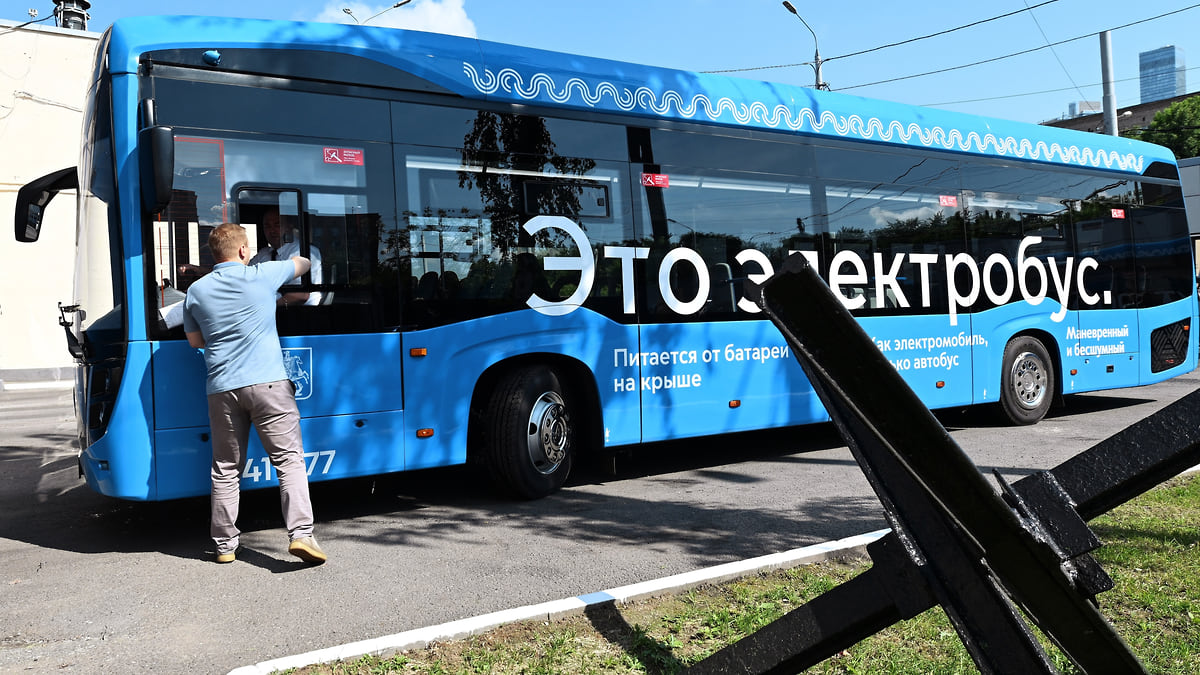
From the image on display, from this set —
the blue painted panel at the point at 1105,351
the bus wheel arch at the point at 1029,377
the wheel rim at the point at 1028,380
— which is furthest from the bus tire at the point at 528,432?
the blue painted panel at the point at 1105,351

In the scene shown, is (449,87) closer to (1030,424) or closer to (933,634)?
(933,634)

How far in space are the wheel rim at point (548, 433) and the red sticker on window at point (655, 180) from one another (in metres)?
1.94

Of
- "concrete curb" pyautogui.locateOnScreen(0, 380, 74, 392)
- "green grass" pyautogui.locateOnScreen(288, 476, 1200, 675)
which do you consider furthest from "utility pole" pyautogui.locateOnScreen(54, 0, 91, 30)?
"green grass" pyautogui.locateOnScreen(288, 476, 1200, 675)

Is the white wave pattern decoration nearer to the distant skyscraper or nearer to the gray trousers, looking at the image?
the gray trousers

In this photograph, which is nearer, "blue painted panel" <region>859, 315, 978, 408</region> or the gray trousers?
the gray trousers

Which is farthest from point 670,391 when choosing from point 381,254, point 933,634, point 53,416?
point 53,416

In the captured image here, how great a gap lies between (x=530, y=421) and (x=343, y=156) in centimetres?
230

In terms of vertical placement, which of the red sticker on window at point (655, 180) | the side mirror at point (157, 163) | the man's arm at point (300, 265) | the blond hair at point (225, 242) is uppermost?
the red sticker on window at point (655, 180)

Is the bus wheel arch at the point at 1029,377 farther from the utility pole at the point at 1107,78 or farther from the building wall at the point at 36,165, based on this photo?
the building wall at the point at 36,165

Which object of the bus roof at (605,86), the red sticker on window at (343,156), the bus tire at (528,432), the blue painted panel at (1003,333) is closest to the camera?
the bus roof at (605,86)

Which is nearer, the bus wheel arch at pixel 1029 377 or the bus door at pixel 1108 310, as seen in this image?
the bus wheel arch at pixel 1029 377

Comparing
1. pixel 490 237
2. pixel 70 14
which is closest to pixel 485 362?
pixel 490 237

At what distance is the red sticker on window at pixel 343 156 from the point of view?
241 inches

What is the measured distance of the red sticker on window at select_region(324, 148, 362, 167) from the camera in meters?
6.11
